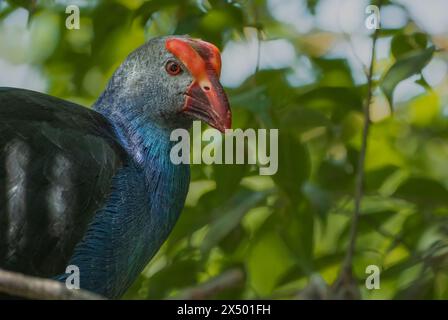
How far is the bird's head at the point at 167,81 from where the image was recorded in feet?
14.5

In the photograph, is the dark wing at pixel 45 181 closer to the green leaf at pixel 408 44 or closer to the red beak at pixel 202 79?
the red beak at pixel 202 79

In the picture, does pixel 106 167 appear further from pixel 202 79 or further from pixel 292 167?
pixel 292 167

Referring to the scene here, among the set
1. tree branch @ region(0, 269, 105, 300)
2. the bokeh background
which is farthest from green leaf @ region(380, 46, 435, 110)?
tree branch @ region(0, 269, 105, 300)

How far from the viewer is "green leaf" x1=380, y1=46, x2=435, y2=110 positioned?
14.0 feet

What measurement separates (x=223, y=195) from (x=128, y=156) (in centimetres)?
62

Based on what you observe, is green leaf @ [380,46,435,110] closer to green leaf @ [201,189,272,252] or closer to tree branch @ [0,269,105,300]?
green leaf @ [201,189,272,252]

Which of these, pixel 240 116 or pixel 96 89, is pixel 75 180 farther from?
pixel 96 89

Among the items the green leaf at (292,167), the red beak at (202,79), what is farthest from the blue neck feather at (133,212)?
the green leaf at (292,167)

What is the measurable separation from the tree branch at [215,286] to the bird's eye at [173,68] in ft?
2.90

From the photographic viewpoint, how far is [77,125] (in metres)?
4.16

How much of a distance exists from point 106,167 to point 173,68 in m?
0.58

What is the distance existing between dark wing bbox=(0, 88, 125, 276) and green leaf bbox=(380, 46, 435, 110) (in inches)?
42.0

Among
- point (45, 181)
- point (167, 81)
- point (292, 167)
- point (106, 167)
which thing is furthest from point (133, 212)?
point (292, 167)

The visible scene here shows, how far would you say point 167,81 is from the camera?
176 inches
